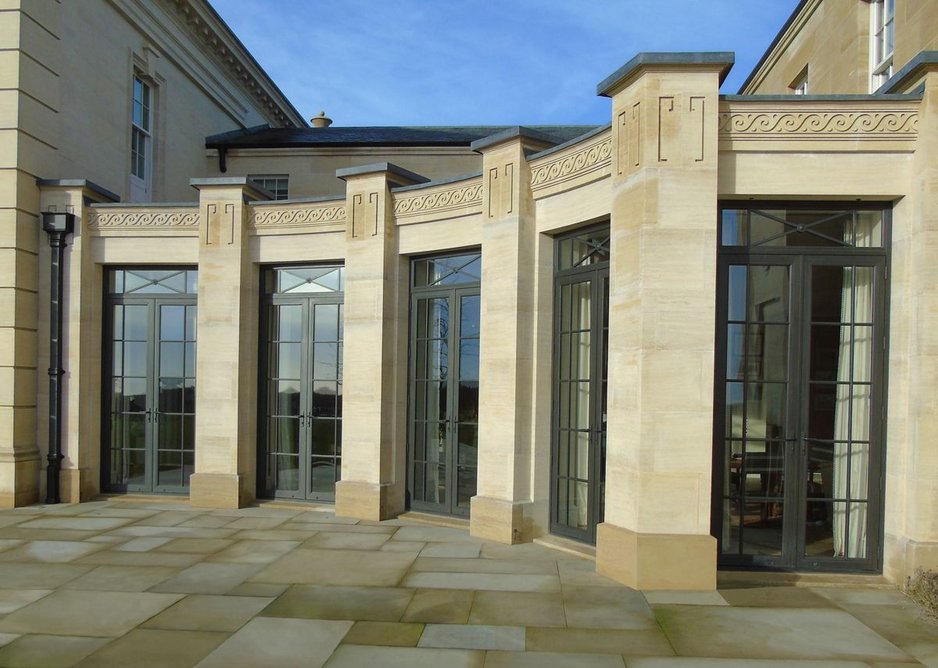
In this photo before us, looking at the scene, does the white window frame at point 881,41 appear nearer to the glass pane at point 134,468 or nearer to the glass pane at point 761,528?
the glass pane at point 761,528

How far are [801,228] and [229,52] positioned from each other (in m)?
13.4

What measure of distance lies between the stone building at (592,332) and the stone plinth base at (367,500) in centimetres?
4

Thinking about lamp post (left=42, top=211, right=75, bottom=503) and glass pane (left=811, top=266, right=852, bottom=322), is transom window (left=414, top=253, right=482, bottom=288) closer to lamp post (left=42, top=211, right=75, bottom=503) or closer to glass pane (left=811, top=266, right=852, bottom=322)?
glass pane (left=811, top=266, right=852, bottom=322)

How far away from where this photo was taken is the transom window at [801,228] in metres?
6.76

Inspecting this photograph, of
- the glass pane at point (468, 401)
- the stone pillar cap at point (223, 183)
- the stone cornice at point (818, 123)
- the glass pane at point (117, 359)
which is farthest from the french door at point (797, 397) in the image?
the glass pane at point (117, 359)

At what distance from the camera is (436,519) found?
9.05 m

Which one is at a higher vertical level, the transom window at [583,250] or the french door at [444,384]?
the transom window at [583,250]

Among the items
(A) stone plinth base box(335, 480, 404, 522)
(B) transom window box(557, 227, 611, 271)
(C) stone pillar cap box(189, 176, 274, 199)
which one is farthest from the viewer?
(C) stone pillar cap box(189, 176, 274, 199)

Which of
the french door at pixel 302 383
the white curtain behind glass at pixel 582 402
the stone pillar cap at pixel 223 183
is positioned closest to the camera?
the white curtain behind glass at pixel 582 402

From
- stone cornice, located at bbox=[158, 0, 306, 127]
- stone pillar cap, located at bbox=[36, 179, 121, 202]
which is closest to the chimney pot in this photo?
stone cornice, located at bbox=[158, 0, 306, 127]

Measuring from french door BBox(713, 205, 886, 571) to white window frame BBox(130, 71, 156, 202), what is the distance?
417 inches

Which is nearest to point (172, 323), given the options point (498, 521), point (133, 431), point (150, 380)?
point (150, 380)

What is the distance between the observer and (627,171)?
21.7 feet

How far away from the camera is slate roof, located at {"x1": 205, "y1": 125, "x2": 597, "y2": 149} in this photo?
15.3 metres
